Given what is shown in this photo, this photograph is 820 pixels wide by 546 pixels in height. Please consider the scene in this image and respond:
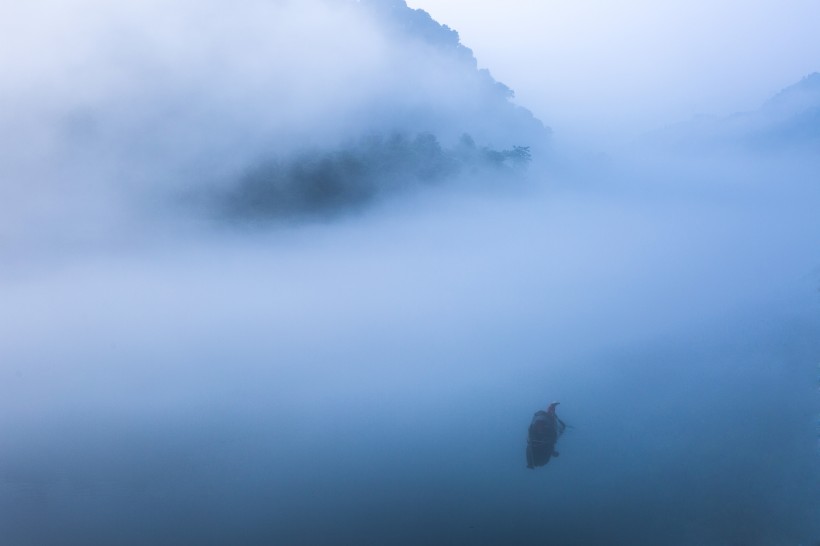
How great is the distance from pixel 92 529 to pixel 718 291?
2463cm

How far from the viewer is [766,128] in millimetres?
61031

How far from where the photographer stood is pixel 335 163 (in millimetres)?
34656

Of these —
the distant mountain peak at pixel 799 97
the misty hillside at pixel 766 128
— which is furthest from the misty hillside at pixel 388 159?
the distant mountain peak at pixel 799 97

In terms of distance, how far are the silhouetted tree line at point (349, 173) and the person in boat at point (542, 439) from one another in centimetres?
2300

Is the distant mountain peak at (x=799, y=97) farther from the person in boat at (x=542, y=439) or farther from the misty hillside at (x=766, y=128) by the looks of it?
the person in boat at (x=542, y=439)

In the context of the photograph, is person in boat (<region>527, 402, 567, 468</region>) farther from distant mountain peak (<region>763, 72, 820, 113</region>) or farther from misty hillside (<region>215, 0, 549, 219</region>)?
distant mountain peak (<region>763, 72, 820, 113</region>)

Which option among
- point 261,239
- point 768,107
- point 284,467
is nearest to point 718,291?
point 284,467

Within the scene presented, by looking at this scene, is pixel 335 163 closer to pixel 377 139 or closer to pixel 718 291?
pixel 377 139

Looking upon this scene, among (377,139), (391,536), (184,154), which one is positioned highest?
(377,139)

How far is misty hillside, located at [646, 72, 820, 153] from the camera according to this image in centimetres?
5512

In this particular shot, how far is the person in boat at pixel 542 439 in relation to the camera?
1439 cm

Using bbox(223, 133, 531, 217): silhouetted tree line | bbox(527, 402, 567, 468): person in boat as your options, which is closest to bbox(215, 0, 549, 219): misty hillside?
bbox(223, 133, 531, 217): silhouetted tree line

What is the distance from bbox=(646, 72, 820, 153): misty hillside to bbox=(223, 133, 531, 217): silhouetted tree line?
1522 inches

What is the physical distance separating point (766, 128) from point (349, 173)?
5527cm
